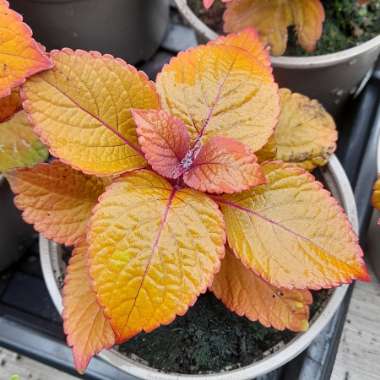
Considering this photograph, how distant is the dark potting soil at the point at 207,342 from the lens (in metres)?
0.88

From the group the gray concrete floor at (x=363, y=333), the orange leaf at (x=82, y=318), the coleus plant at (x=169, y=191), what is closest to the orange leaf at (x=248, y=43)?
the coleus plant at (x=169, y=191)

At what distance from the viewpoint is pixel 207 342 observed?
897mm

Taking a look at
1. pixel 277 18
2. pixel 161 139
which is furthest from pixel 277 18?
pixel 161 139

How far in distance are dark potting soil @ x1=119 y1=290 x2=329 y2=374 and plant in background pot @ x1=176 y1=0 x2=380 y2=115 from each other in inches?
16.6

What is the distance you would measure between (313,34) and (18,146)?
53 centimetres

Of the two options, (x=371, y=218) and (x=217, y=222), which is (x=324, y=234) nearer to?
(x=217, y=222)

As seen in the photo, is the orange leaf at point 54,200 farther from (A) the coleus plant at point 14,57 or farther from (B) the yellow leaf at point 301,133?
(B) the yellow leaf at point 301,133

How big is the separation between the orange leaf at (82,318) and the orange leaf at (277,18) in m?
0.50

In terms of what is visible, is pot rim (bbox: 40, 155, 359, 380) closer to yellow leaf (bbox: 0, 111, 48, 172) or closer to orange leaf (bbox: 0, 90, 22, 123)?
yellow leaf (bbox: 0, 111, 48, 172)

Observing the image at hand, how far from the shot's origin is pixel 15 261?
3.83 ft

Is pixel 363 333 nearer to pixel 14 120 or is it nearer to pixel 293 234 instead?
pixel 293 234

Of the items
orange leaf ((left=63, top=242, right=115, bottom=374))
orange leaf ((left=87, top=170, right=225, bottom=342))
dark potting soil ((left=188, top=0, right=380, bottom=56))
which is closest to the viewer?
orange leaf ((left=87, top=170, right=225, bottom=342))

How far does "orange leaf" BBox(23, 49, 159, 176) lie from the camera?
0.65 metres

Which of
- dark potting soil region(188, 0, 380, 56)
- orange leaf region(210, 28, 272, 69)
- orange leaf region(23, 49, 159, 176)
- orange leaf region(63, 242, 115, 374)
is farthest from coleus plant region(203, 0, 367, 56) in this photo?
orange leaf region(63, 242, 115, 374)
